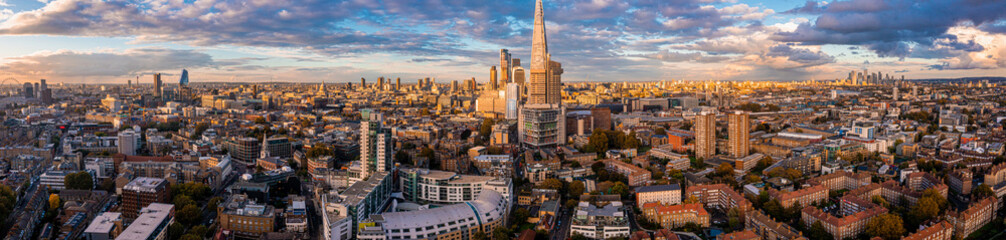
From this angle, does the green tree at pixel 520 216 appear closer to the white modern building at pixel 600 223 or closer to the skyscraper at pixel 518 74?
the white modern building at pixel 600 223

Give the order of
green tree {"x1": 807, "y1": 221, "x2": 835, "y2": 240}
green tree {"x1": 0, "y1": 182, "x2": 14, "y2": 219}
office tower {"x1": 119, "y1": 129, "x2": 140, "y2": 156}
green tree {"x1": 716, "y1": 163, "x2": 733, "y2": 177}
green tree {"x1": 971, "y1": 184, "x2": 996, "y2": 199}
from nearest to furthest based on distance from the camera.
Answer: green tree {"x1": 807, "y1": 221, "x2": 835, "y2": 240} → green tree {"x1": 0, "y1": 182, "x2": 14, "y2": 219} → green tree {"x1": 971, "y1": 184, "x2": 996, "y2": 199} → green tree {"x1": 716, "y1": 163, "x2": 733, "y2": 177} → office tower {"x1": 119, "y1": 129, "x2": 140, "y2": 156}

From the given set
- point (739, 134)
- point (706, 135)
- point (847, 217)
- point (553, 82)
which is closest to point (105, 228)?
point (847, 217)

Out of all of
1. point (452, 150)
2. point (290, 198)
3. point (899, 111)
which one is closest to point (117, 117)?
point (452, 150)

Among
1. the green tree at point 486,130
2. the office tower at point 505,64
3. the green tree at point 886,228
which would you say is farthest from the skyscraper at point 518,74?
the green tree at point 886,228

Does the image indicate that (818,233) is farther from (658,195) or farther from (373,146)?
(373,146)

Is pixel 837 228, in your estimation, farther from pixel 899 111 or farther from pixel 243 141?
pixel 899 111

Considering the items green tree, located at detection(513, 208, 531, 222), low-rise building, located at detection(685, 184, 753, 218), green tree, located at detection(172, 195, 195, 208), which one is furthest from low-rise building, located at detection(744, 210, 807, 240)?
green tree, located at detection(172, 195, 195, 208)

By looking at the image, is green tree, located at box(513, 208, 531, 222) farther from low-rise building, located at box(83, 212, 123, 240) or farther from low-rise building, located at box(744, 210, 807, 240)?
low-rise building, located at box(83, 212, 123, 240)
